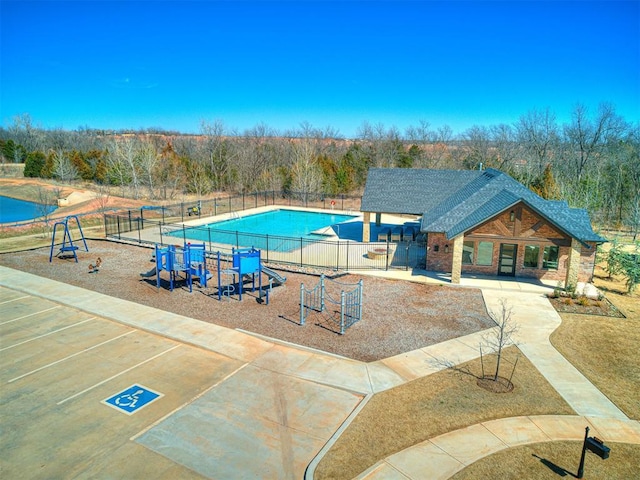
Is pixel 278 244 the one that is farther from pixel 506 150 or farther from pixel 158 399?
pixel 506 150

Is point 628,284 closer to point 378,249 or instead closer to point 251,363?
point 378,249

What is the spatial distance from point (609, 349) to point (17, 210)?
59.9 m

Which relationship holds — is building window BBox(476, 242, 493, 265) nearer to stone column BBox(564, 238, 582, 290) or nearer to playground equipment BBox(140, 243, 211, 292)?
stone column BBox(564, 238, 582, 290)

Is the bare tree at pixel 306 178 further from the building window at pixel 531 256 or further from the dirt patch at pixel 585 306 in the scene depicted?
the dirt patch at pixel 585 306

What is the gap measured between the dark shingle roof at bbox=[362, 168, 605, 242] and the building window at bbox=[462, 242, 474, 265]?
4.78 ft

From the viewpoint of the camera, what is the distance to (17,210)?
51.8m

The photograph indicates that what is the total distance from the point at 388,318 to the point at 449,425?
697 cm

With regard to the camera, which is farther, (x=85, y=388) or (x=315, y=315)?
(x=315, y=315)

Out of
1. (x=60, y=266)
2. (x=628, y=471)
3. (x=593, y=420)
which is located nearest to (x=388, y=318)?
(x=593, y=420)

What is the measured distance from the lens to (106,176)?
201 ft

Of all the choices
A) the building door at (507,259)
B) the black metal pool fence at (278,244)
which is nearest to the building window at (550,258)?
the building door at (507,259)

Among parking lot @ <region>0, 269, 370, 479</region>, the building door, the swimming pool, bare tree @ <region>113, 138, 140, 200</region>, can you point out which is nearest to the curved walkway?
parking lot @ <region>0, 269, 370, 479</region>

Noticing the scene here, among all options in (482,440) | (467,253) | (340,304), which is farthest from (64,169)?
(482,440)

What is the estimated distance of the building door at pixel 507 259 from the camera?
22.4m
